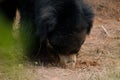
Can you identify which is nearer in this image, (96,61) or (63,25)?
(63,25)

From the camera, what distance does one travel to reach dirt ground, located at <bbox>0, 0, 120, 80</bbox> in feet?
12.8

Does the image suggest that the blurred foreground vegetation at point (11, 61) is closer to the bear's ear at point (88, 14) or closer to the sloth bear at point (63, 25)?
the sloth bear at point (63, 25)

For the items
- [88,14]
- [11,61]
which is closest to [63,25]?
[88,14]

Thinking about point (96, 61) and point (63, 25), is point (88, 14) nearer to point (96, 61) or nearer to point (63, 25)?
point (63, 25)

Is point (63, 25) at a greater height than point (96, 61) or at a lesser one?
greater

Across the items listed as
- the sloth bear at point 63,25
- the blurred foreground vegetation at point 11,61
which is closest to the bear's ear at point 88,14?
the sloth bear at point 63,25

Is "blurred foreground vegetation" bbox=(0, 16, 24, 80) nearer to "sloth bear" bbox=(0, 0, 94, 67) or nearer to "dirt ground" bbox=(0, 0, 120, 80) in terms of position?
"dirt ground" bbox=(0, 0, 120, 80)

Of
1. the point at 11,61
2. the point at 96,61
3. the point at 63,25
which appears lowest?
the point at 96,61

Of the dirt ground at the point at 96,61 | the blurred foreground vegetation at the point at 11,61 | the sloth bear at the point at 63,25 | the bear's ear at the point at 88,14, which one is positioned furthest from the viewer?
the bear's ear at the point at 88,14

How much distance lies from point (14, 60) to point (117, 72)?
1423 mm

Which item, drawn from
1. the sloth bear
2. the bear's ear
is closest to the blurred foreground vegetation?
the sloth bear

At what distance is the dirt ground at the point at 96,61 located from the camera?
3.91m

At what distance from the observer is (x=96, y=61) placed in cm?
470

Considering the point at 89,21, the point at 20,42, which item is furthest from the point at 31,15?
the point at 89,21
